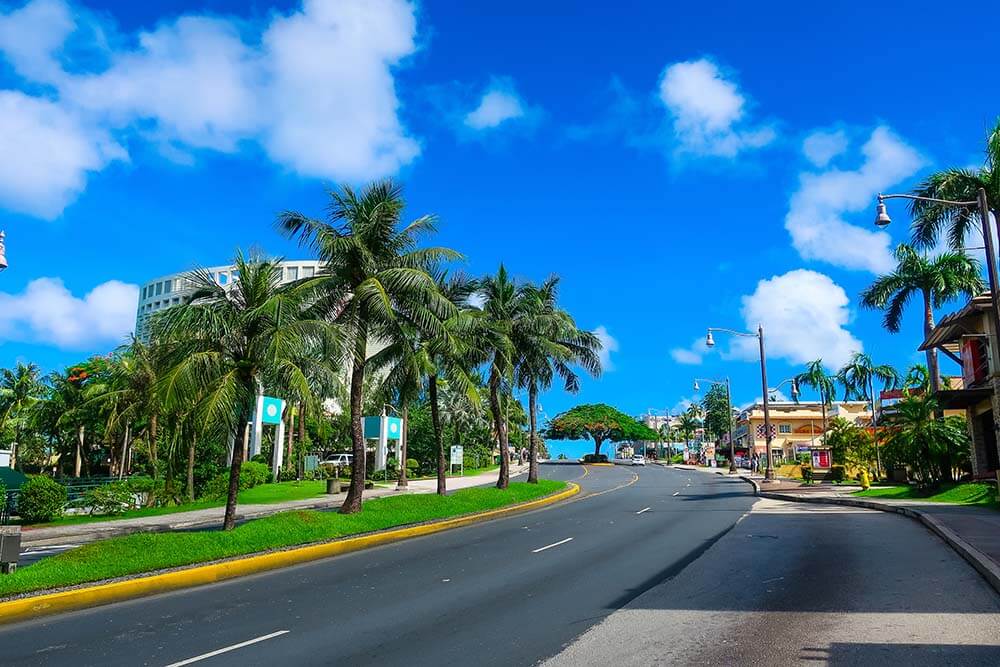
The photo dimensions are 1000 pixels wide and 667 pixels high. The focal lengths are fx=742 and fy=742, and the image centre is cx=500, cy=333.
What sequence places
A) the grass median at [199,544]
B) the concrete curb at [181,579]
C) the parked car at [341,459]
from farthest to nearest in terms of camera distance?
the parked car at [341,459] < the grass median at [199,544] < the concrete curb at [181,579]

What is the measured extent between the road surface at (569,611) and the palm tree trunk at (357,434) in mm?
4444

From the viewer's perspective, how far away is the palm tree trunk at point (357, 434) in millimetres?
20156

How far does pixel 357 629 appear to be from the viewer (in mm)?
8336

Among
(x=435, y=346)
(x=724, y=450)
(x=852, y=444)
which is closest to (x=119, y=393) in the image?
(x=435, y=346)

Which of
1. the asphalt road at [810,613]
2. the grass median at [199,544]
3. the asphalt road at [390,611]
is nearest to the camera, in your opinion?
the asphalt road at [810,613]

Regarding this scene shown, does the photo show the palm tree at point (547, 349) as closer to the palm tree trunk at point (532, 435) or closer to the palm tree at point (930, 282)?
the palm tree trunk at point (532, 435)

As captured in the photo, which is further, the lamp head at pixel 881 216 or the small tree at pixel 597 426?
the small tree at pixel 597 426

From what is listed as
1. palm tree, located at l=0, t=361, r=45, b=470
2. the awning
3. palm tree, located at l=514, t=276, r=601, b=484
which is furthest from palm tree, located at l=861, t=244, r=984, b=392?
palm tree, located at l=0, t=361, r=45, b=470

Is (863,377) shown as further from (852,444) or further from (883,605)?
(883,605)

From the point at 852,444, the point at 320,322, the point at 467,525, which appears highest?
the point at 320,322

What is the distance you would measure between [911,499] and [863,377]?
46534 millimetres

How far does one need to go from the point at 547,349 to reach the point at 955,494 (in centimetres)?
1673

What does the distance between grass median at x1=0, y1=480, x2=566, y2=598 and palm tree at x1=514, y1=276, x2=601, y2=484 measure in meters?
12.6

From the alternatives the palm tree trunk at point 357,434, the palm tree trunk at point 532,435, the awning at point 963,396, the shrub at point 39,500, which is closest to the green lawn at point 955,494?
the awning at point 963,396
